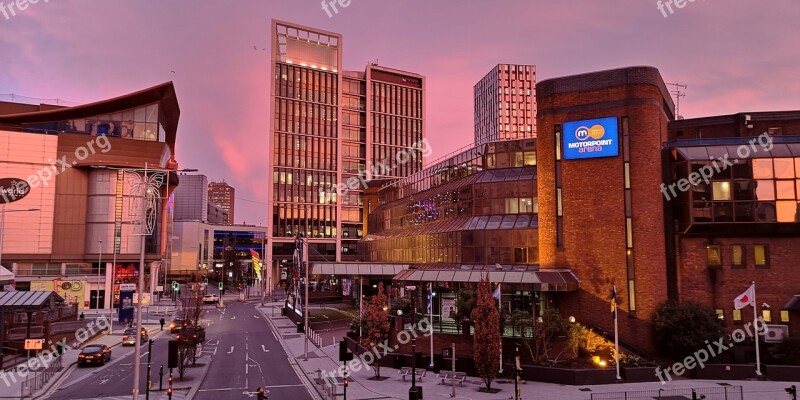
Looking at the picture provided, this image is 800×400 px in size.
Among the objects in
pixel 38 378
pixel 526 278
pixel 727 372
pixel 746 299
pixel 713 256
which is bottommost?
pixel 38 378

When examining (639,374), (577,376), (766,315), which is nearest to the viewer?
(577,376)

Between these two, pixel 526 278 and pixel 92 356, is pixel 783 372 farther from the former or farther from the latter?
pixel 92 356

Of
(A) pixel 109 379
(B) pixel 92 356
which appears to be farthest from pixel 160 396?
(B) pixel 92 356

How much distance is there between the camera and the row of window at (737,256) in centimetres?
3931

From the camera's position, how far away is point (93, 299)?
84312mm

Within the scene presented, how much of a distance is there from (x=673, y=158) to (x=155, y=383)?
3830 centimetres

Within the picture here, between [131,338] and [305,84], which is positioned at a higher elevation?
[305,84]

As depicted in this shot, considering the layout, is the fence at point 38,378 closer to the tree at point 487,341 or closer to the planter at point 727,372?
the tree at point 487,341

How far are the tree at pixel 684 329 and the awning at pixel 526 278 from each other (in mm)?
6097

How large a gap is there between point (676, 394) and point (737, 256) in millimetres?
15221

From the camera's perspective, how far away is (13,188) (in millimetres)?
79562

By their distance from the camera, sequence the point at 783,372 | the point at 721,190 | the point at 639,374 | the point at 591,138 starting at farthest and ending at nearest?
the point at 591,138 → the point at 721,190 → the point at 783,372 → the point at 639,374

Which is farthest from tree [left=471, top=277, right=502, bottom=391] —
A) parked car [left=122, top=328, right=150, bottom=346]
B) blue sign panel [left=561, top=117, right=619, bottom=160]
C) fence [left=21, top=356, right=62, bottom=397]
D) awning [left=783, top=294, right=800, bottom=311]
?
parked car [left=122, top=328, right=150, bottom=346]

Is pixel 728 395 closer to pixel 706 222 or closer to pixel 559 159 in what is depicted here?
pixel 706 222
